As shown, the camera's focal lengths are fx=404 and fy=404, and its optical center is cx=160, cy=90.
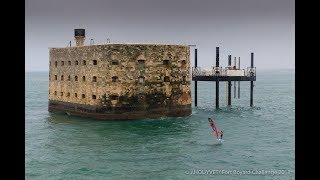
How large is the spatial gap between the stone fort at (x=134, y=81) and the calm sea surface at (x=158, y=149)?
3.15 feet

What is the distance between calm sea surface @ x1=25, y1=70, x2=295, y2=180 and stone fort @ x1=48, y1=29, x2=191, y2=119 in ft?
3.15

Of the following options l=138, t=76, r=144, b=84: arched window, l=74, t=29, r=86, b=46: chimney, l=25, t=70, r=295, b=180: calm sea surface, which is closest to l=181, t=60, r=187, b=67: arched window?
l=138, t=76, r=144, b=84: arched window

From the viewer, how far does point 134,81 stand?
3042 cm

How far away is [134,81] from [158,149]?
1022 cm

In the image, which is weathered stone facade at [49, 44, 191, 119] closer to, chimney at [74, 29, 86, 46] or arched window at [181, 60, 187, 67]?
arched window at [181, 60, 187, 67]

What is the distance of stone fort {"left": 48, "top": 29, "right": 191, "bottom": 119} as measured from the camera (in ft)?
99.4

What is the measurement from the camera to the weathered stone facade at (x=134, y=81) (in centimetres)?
3030

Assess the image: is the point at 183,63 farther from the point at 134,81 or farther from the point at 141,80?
the point at 134,81

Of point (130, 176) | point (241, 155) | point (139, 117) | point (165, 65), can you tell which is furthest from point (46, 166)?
point (165, 65)

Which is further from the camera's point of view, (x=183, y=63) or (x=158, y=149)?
(x=183, y=63)

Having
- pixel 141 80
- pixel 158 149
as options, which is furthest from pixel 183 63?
pixel 158 149

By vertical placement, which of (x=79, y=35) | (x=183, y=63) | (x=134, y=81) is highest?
(x=79, y=35)
